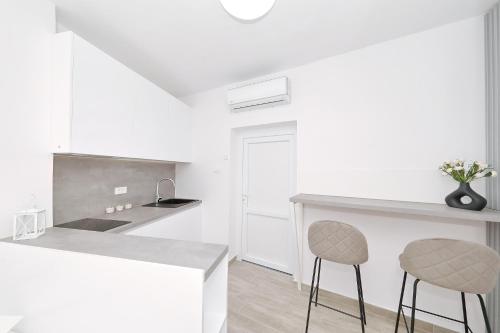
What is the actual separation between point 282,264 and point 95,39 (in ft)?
10.5

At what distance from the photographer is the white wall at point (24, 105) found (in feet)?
3.79

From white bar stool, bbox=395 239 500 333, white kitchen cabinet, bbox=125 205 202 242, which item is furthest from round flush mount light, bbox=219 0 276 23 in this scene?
white kitchen cabinet, bbox=125 205 202 242

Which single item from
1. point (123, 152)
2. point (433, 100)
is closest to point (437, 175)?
point (433, 100)

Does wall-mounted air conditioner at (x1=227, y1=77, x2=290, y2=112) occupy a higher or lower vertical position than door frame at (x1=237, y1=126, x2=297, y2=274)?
higher

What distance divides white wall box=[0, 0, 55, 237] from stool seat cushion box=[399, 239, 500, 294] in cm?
258

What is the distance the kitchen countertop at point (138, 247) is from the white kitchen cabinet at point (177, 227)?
20.6 inches

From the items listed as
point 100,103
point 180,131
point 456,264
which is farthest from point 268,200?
point 100,103

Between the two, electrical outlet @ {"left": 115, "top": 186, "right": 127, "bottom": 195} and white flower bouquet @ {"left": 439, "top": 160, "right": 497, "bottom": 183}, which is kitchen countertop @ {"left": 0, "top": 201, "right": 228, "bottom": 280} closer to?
electrical outlet @ {"left": 115, "top": 186, "right": 127, "bottom": 195}

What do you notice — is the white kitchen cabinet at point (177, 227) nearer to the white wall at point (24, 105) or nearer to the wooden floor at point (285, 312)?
the white wall at point (24, 105)

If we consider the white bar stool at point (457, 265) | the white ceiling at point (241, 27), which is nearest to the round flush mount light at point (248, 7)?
the white ceiling at point (241, 27)

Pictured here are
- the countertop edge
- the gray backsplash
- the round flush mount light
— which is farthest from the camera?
the gray backsplash

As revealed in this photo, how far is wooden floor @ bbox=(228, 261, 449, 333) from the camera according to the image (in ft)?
5.21

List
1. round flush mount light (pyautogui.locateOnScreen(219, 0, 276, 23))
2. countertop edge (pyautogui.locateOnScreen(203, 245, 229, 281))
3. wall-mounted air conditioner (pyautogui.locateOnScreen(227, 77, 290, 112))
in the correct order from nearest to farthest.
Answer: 1. countertop edge (pyautogui.locateOnScreen(203, 245, 229, 281))
2. round flush mount light (pyautogui.locateOnScreen(219, 0, 276, 23))
3. wall-mounted air conditioner (pyautogui.locateOnScreen(227, 77, 290, 112))

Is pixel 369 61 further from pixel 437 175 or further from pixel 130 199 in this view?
pixel 130 199
